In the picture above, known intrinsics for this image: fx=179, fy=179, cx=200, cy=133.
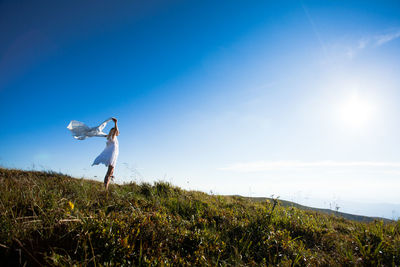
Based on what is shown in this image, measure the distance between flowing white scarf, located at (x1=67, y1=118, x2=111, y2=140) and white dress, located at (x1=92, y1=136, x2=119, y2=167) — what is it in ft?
2.58

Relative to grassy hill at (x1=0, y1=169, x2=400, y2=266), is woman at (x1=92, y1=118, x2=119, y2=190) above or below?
above

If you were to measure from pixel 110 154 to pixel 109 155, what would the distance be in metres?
0.06

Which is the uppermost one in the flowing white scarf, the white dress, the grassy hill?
the flowing white scarf

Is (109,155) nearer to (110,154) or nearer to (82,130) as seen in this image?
(110,154)

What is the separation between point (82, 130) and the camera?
880 cm

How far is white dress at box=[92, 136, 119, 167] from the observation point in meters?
8.28

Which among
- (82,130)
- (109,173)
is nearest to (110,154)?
(109,173)

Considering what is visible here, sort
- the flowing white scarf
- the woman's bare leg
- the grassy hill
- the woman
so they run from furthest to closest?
the flowing white scarf
the woman
the woman's bare leg
the grassy hill

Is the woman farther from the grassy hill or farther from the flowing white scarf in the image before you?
the grassy hill

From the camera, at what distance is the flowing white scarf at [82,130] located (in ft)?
28.4

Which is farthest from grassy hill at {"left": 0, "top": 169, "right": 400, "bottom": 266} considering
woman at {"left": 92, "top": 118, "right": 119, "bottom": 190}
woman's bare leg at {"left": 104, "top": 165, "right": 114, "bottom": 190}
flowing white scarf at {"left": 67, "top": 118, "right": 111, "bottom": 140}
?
flowing white scarf at {"left": 67, "top": 118, "right": 111, "bottom": 140}

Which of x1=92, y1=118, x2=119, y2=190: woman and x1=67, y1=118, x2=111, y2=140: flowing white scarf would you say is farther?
x1=67, y1=118, x2=111, y2=140: flowing white scarf

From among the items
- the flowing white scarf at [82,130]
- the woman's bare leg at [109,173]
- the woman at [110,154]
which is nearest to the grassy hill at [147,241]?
the woman's bare leg at [109,173]

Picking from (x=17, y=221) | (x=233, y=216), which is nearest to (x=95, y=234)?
(x=17, y=221)
